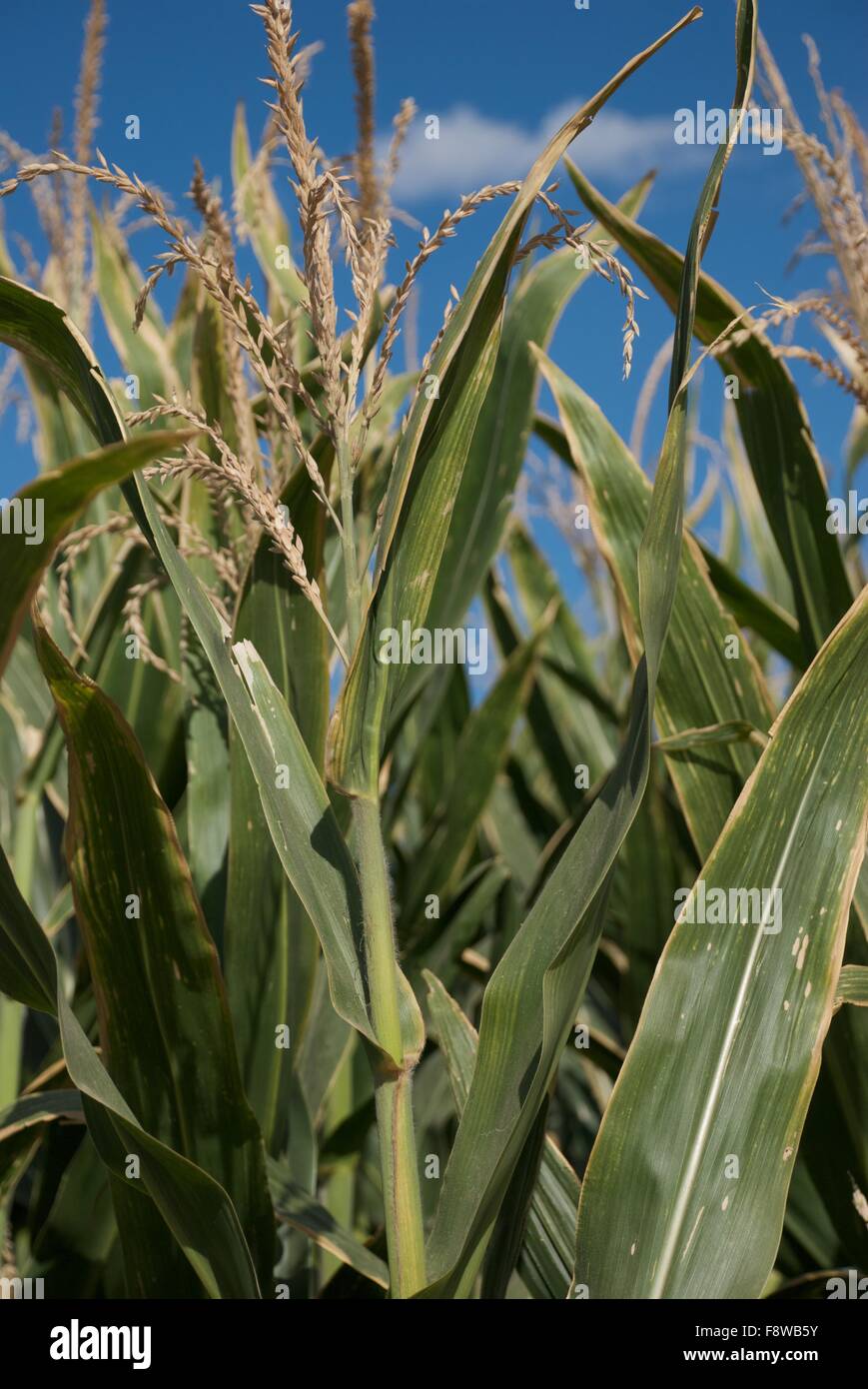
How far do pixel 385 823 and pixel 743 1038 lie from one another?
0.45m

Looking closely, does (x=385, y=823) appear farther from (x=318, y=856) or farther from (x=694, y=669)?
(x=318, y=856)

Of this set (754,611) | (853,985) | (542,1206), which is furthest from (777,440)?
(542,1206)

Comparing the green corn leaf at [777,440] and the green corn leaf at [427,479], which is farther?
the green corn leaf at [777,440]

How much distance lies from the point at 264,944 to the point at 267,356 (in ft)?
1.59

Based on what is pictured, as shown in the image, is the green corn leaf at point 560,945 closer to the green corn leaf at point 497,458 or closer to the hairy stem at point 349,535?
the hairy stem at point 349,535

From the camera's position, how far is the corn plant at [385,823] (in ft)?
1.43

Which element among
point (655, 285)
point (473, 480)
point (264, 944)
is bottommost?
point (264, 944)

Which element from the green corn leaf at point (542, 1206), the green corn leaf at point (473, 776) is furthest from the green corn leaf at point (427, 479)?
the green corn leaf at point (473, 776)

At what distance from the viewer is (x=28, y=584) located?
35 centimetres

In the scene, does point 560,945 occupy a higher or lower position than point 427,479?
lower

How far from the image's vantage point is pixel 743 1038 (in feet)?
1.59
